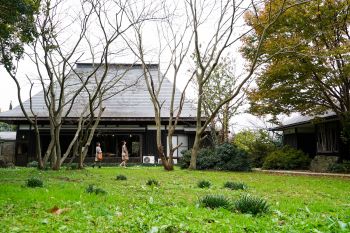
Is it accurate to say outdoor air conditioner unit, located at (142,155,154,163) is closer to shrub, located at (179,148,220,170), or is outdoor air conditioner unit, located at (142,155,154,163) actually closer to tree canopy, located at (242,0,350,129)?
shrub, located at (179,148,220,170)

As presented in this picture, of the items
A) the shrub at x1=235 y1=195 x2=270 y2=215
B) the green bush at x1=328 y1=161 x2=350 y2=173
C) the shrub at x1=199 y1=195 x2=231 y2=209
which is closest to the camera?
the shrub at x1=235 y1=195 x2=270 y2=215

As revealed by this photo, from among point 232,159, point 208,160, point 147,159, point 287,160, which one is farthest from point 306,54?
point 147,159

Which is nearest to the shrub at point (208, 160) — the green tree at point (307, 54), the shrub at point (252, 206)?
the green tree at point (307, 54)

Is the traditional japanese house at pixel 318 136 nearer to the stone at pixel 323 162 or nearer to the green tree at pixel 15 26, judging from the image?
the stone at pixel 323 162

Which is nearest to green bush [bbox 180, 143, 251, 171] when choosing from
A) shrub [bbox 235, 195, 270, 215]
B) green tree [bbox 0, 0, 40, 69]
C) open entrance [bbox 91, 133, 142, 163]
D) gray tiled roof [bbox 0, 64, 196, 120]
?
gray tiled roof [bbox 0, 64, 196, 120]

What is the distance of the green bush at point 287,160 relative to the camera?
868 inches

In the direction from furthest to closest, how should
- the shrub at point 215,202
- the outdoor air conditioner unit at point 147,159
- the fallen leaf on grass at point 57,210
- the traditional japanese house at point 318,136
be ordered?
the outdoor air conditioner unit at point 147,159
the traditional japanese house at point 318,136
the shrub at point 215,202
the fallen leaf on grass at point 57,210

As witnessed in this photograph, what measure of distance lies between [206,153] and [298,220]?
1589 centimetres

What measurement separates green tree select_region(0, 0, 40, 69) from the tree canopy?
366 inches

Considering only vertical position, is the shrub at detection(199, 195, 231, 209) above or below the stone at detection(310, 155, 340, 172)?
below

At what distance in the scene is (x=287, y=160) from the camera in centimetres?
2200

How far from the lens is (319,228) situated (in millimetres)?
4762

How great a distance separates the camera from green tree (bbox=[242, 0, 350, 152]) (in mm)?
15570

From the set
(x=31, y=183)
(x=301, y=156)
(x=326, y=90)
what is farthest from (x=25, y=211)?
(x=301, y=156)
